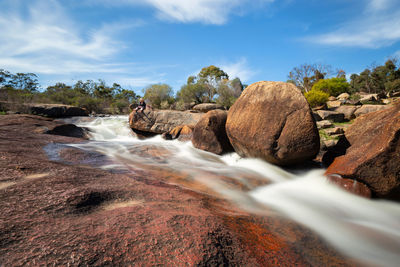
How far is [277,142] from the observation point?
4773 millimetres

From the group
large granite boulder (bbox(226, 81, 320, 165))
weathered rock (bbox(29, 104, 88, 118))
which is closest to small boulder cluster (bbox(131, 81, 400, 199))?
large granite boulder (bbox(226, 81, 320, 165))

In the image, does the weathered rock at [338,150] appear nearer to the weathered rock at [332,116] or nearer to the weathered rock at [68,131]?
the weathered rock at [332,116]

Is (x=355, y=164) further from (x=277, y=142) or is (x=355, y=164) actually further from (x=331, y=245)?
(x=331, y=245)

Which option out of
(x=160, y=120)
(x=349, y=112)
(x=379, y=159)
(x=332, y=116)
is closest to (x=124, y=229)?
(x=379, y=159)

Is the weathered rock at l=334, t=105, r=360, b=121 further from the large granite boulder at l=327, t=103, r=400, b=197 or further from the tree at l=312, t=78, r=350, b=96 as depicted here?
the tree at l=312, t=78, r=350, b=96

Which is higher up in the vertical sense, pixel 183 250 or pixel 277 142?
pixel 277 142

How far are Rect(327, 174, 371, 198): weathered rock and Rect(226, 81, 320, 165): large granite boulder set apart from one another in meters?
0.84

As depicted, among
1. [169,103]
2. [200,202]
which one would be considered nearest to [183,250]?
[200,202]

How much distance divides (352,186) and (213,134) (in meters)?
4.32

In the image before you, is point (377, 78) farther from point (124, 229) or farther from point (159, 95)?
point (124, 229)

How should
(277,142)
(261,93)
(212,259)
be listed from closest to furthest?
(212,259), (277,142), (261,93)

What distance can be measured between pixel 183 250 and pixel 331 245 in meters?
1.70

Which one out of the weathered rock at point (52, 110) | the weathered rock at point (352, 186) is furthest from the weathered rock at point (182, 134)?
the weathered rock at point (52, 110)

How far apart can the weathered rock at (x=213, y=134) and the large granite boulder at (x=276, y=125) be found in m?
1.15
